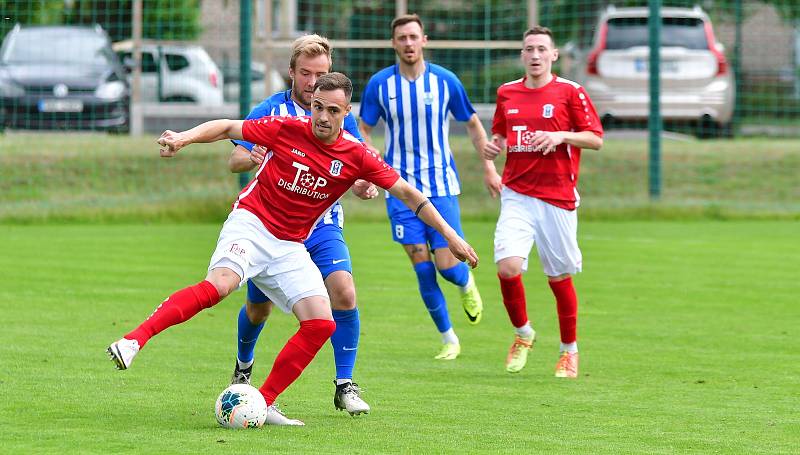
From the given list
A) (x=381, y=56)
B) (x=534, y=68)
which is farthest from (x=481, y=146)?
(x=381, y=56)

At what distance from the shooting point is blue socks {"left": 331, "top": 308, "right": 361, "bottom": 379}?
7250mm

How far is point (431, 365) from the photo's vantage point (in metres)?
8.80

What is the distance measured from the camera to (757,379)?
822 centimetres

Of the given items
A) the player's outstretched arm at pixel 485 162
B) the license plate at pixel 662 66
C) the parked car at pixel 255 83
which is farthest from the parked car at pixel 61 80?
the player's outstretched arm at pixel 485 162

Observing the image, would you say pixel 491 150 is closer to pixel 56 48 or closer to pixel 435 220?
pixel 435 220

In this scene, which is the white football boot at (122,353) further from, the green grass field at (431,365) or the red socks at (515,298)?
the red socks at (515,298)

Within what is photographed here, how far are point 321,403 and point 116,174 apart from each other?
12.3 m

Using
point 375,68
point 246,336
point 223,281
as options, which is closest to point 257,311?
point 246,336

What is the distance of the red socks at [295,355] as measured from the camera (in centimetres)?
677

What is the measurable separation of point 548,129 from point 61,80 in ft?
39.3

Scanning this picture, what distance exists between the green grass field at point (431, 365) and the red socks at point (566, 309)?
0.24 meters

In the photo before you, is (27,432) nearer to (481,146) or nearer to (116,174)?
(481,146)

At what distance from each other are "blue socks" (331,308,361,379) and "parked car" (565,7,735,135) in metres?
13.3

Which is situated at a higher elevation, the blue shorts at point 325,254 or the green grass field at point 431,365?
the blue shorts at point 325,254
